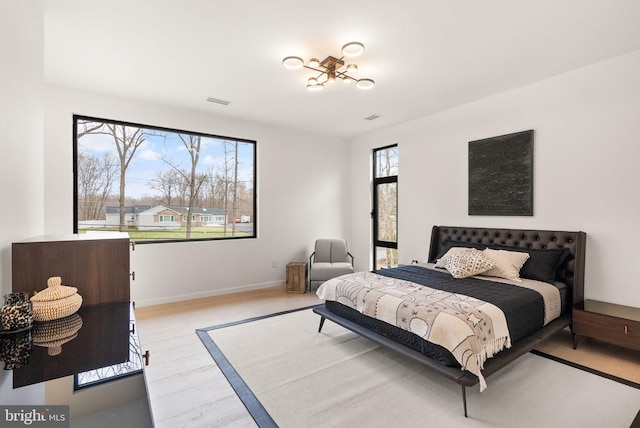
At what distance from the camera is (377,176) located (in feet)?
18.5

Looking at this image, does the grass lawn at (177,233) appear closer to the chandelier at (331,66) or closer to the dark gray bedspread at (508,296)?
the chandelier at (331,66)

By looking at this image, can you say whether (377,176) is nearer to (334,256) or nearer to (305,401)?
(334,256)

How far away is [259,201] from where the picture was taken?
4980 mm

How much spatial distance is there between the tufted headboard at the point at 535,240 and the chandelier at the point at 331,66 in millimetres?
2380

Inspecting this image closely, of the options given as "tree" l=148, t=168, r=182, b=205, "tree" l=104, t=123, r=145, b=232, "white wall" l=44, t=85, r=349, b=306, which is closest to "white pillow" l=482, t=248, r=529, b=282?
"white wall" l=44, t=85, r=349, b=306

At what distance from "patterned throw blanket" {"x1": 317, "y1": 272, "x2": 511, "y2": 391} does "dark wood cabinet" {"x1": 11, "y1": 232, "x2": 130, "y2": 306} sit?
72.1 inches

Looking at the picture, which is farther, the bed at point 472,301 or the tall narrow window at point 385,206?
the tall narrow window at point 385,206

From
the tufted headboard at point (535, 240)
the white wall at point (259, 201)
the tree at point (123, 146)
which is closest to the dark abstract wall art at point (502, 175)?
the tufted headboard at point (535, 240)

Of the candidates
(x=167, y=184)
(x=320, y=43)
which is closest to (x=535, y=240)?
(x=320, y=43)

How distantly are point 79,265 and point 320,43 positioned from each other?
2.42 meters

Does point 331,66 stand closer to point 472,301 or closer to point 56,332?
point 472,301

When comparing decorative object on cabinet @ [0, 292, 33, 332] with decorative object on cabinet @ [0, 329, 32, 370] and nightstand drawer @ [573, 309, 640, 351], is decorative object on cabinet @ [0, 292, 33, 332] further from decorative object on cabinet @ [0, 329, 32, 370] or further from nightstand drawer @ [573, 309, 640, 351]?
nightstand drawer @ [573, 309, 640, 351]

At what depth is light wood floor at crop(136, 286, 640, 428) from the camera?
1.98 m

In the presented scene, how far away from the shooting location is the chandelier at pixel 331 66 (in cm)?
252
